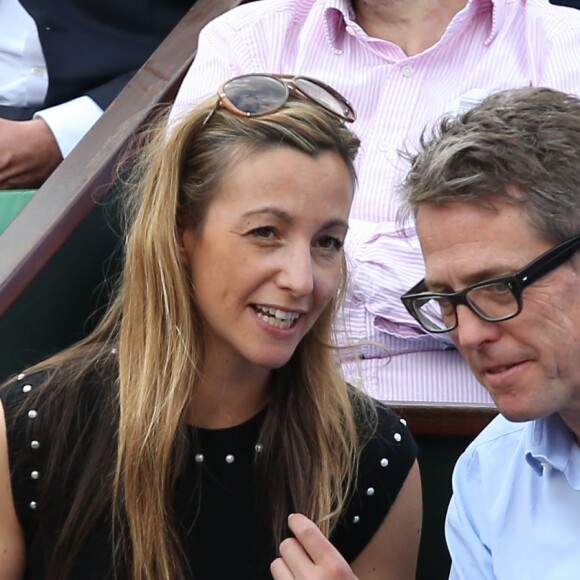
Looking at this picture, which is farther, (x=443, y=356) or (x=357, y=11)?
(x=357, y=11)

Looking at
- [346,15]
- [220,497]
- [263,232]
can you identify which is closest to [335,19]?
[346,15]

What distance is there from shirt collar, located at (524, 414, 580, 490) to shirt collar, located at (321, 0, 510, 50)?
1132mm

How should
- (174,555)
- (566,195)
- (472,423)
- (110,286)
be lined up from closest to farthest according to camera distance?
(566,195) < (174,555) < (472,423) < (110,286)

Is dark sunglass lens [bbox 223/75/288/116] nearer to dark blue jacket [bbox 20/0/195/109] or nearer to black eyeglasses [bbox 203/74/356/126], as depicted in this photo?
black eyeglasses [bbox 203/74/356/126]

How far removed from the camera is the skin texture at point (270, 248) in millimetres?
1947

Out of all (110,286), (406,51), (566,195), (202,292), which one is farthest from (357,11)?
(566,195)

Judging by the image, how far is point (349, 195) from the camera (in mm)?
2049

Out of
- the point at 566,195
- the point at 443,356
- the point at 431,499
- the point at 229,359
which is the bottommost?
the point at 431,499

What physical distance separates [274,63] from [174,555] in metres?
1.19

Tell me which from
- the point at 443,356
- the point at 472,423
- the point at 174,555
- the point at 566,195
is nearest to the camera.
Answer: the point at 566,195

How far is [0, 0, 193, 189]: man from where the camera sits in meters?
3.09

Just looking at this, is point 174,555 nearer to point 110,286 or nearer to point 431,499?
point 431,499

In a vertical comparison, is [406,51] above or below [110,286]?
above

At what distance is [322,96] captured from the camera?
210 cm
